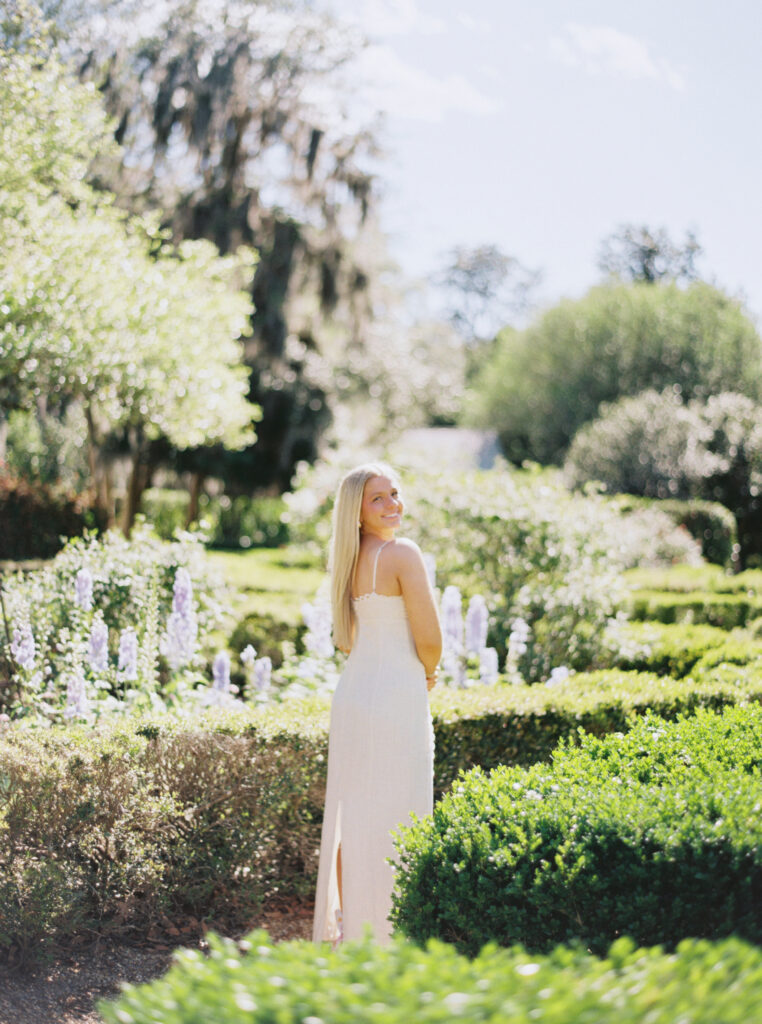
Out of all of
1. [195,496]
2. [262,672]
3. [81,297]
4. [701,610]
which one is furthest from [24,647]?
[195,496]

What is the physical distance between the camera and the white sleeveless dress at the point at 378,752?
3.72 m

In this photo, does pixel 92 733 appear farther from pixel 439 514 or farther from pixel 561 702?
pixel 439 514

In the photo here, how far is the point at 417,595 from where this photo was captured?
145 inches

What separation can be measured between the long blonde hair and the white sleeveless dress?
3.4 inches

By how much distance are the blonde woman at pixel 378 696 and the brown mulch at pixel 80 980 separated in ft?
2.82

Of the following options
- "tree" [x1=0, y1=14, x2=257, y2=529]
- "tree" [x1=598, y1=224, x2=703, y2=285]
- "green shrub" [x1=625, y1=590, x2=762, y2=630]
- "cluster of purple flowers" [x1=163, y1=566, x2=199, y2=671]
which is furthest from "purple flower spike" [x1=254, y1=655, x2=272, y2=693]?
"tree" [x1=598, y1=224, x2=703, y2=285]

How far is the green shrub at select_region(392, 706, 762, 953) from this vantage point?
262 cm

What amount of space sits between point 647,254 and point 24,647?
46314mm

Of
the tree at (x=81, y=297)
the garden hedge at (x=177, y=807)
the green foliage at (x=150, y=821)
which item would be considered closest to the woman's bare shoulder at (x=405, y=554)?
the garden hedge at (x=177, y=807)

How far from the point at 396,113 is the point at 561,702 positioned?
55.4ft

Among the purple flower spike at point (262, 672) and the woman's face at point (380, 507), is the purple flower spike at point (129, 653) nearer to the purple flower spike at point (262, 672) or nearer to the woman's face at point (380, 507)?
the purple flower spike at point (262, 672)

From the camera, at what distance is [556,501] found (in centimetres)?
862

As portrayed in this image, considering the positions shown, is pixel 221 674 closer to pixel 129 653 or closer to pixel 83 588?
pixel 129 653

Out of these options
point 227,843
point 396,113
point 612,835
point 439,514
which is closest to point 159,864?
point 227,843
